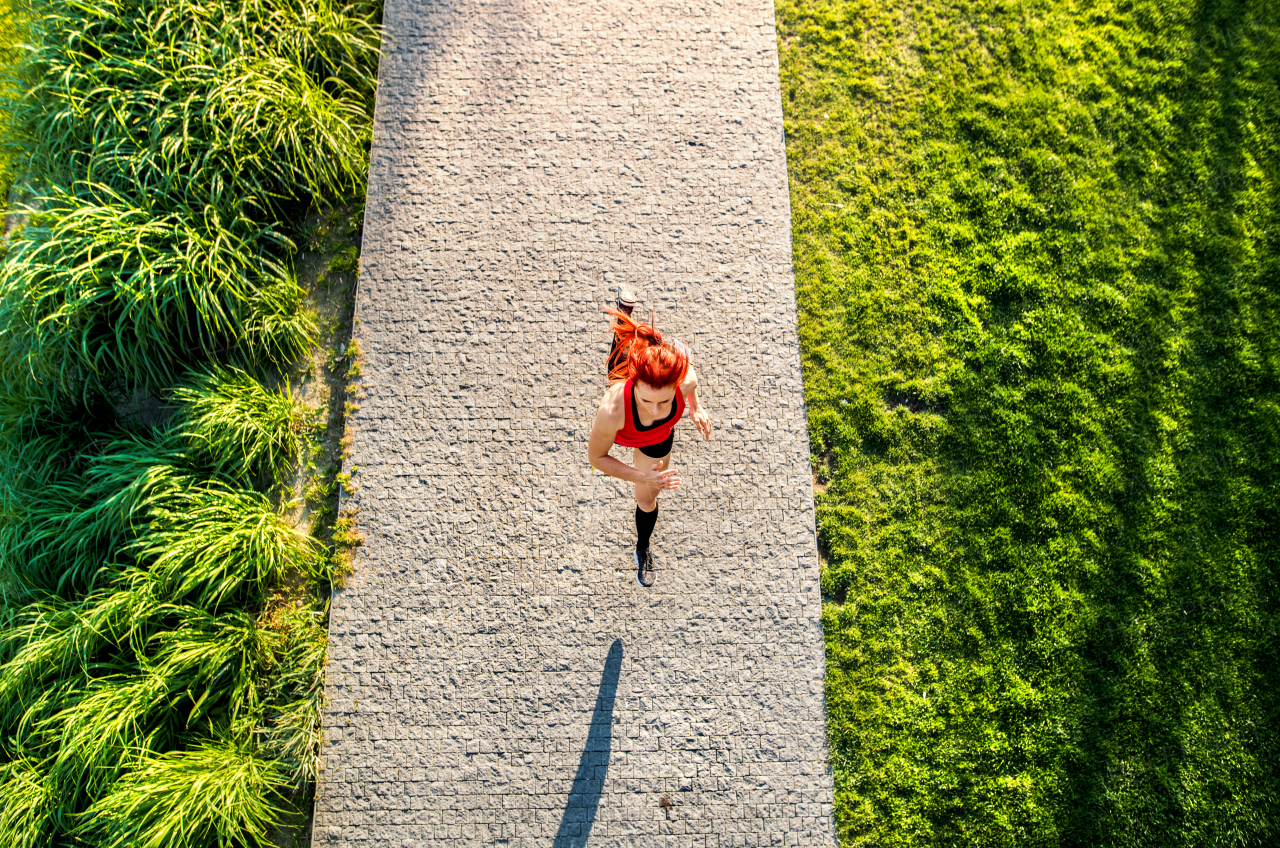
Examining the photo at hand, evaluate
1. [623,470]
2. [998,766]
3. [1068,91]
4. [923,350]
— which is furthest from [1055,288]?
[623,470]

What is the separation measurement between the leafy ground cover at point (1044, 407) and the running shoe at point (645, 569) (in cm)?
124

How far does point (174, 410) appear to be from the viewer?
508 cm

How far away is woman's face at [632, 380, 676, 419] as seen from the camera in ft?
11.1

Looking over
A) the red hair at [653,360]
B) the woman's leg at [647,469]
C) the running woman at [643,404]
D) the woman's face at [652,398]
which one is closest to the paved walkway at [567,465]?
the woman's leg at [647,469]

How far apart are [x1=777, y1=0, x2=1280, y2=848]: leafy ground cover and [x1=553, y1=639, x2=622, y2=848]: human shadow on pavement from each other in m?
1.44

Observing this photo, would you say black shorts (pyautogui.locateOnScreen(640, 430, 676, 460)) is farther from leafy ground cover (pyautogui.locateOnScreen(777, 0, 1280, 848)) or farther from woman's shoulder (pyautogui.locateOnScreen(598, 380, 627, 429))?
leafy ground cover (pyautogui.locateOnScreen(777, 0, 1280, 848))

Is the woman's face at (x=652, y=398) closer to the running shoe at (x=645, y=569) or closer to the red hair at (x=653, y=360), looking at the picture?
the red hair at (x=653, y=360)

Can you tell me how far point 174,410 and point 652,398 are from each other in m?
3.95

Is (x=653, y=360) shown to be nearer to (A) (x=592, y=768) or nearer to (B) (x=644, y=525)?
(B) (x=644, y=525)

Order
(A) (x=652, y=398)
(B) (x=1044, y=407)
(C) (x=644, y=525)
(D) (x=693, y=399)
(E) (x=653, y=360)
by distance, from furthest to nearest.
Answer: (B) (x=1044, y=407) → (C) (x=644, y=525) → (D) (x=693, y=399) → (A) (x=652, y=398) → (E) (x=653, y=360)

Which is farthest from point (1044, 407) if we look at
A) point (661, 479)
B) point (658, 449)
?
point (661, 479)

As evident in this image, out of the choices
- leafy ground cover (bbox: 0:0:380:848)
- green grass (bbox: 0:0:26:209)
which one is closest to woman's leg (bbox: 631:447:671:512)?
leafy ground cover (bbox: 0:0:380:848)

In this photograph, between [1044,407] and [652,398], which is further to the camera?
[1044,407]

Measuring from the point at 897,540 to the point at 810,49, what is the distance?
441 cm
